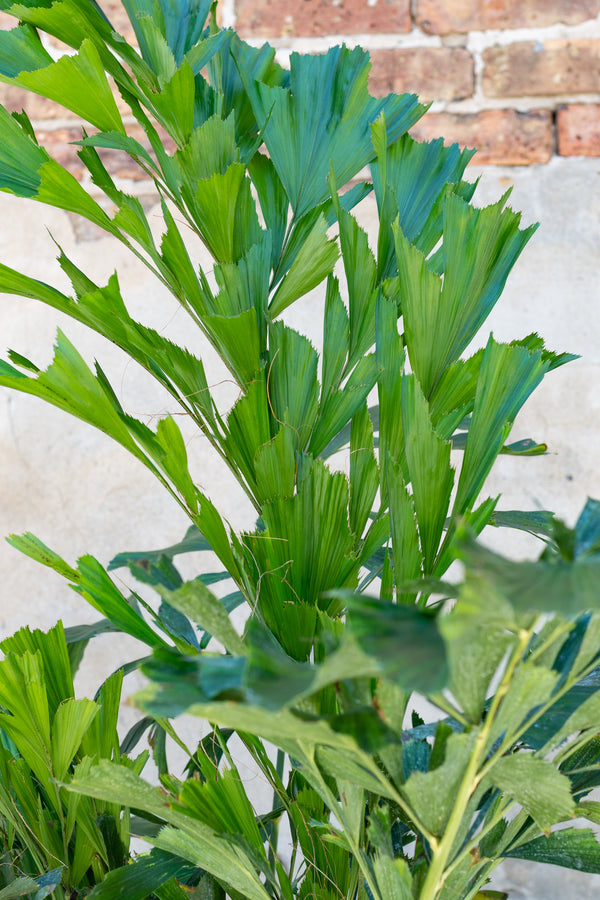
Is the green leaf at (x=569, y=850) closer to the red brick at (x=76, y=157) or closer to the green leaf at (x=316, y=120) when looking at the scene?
the green leaf at (x=316, y=120)

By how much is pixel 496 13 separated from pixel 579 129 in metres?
0.17

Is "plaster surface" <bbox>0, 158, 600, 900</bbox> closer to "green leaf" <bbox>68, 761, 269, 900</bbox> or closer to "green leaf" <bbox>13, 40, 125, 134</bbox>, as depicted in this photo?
"green leaf" <bbox>13, 40, 125, 134</bbox>

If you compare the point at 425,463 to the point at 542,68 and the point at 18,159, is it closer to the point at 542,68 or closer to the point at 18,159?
the point at 18,159

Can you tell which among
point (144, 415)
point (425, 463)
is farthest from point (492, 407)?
point (144, 415)

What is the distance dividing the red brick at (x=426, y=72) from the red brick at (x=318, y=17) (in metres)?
0.03

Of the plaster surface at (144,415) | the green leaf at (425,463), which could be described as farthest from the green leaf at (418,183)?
the plaster surface at (144,415)

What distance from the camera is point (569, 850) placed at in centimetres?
30

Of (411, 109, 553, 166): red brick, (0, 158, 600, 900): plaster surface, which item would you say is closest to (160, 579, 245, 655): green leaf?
(0, 158, 600, 900): plaster surface

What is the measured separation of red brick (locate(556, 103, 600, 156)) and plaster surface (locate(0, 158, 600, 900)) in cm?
1

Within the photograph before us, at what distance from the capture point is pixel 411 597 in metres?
0.32

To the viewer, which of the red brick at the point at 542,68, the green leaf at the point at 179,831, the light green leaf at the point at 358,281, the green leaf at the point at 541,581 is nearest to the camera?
the green leaf at the point at 541,581

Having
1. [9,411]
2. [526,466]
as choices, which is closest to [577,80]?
[526,466]

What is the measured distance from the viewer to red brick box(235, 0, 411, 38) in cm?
94

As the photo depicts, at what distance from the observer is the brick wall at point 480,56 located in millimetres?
921
